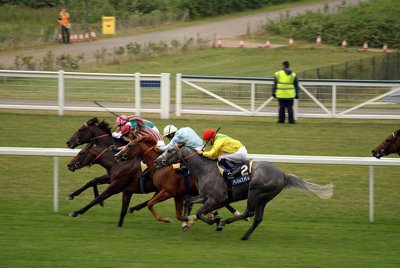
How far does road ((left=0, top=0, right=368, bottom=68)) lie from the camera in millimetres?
32406

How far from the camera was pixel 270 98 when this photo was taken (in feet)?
67.8

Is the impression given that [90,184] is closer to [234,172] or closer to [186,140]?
[186,140]

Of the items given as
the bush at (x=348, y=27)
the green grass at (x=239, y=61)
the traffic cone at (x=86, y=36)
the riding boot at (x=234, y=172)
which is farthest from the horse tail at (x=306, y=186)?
the bush at (x=348, y=27)

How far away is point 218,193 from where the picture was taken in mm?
10938

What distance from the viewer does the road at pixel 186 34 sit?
32406 millimetres

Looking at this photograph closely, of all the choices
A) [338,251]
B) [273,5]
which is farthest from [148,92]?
[273,5]

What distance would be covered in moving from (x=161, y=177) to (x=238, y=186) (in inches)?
43.4

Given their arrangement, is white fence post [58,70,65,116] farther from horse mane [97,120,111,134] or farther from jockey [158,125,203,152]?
jockey [158,125,203,152]

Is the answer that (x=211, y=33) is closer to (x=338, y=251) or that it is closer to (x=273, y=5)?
(x=273, y=5)

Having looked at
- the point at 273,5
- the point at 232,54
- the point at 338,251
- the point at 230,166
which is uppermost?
the point at 273,5

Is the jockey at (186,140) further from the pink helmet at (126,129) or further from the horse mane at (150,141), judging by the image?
the pink helmet at (126,129)

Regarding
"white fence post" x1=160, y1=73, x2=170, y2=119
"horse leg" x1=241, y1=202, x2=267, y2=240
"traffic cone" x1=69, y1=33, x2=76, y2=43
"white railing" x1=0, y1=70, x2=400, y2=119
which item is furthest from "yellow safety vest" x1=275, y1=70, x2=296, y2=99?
"traffic cone" x1=69, y1=33, x2=76, y2=43

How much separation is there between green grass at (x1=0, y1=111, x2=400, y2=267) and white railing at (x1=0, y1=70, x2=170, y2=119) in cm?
295

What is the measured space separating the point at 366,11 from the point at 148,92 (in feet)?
73.1
